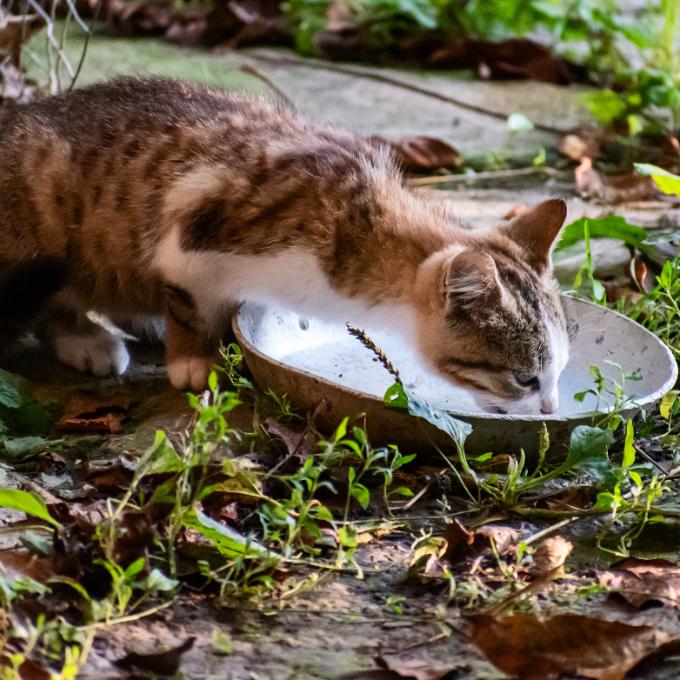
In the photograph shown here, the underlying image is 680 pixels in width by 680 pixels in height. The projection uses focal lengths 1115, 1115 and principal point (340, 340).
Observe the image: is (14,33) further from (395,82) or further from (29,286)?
(395,82)

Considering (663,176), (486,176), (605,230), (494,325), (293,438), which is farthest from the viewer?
(486,176)

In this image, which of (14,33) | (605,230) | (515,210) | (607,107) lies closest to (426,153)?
(515,210)

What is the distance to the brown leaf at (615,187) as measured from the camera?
4445 mm

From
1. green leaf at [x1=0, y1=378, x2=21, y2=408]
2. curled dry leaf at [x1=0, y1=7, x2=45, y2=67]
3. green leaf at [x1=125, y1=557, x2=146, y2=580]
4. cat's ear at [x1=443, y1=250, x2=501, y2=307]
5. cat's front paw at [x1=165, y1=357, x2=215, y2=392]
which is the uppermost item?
curled dry leaf at [x1=0, y1=7, x2=45, y2=67]

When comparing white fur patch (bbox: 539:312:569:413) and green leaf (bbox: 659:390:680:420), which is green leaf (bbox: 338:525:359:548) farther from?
green leaf (bbox: 659:390:680:420)

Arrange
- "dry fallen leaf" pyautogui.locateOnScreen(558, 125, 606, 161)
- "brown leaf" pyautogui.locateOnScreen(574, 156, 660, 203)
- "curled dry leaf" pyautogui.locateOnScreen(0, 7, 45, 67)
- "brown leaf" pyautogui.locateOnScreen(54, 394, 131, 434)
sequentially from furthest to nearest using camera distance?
1. "dry fallen leaf" pyautogui.locateOnScreen(558, 125, 606, 161)
2. "brown leaf" pyautogui.locateOnScreen(574, 156, 660, 203)
3. "curled dry leaf" pyautogui.locateOnScreen(0, 7, 45, 67)
4. "brown leaf" pyautogui.locateOnScreen(54, 394, 131, 434)

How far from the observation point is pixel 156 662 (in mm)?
1745

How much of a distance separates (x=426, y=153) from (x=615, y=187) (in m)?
0.81

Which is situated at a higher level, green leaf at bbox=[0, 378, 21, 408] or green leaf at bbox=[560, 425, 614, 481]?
green leaf at bbox=[560, 425, 614, 481]

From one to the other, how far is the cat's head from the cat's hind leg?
94cm

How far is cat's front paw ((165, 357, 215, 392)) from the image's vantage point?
2992mm

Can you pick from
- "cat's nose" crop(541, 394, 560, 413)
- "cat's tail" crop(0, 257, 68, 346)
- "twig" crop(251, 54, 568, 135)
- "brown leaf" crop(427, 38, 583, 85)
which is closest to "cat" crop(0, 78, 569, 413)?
"cat's nose" crop(541, 394, 560, 413)

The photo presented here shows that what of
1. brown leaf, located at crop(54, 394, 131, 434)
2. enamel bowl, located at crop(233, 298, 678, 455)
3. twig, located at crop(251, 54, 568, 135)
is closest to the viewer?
enamel bowl, located at crop(233, 298, 678, 455)

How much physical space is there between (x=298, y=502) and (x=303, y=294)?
0.88 metres
